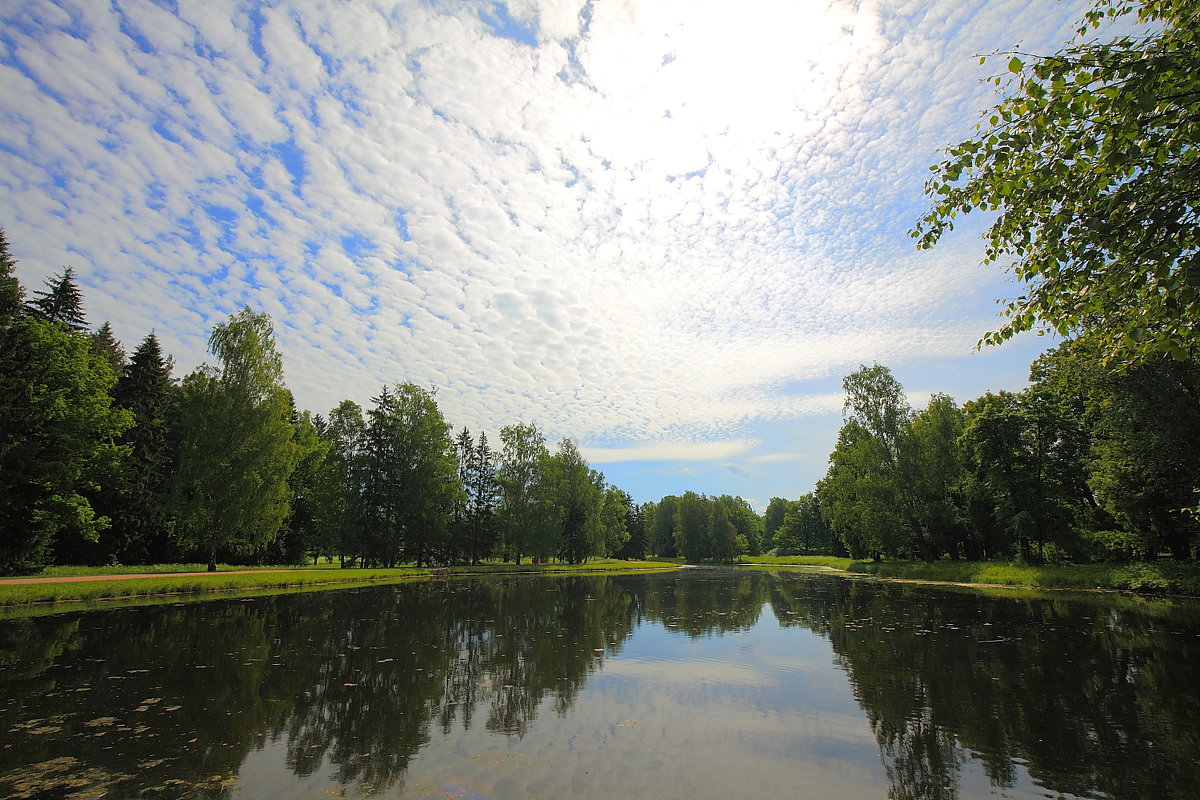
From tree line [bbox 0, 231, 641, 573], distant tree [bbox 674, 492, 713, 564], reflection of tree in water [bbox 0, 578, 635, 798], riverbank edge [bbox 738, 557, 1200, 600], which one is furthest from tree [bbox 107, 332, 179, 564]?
distant tree [bbox 674, 492, 713, 564]

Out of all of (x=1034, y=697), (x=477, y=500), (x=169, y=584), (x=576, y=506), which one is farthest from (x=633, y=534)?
(x=1034, y=697)

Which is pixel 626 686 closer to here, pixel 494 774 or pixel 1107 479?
pixel 494 774

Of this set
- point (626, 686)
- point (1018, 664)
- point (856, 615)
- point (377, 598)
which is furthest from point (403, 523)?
point (1018, 664)

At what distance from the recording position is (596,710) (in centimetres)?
988

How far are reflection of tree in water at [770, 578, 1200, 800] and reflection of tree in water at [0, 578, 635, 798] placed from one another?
19.3 feet

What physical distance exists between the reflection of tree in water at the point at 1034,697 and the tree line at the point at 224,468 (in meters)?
37.2

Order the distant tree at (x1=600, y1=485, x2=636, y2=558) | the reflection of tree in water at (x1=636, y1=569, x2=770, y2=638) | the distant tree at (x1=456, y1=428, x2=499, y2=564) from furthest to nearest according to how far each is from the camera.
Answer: the distant tree at (x1=600, y1=485, x2=636, y2=558), the distant tree at (x1=456, y1=428, x2=499, y2=564), the reflection of tree in water at (x1=636, y1=569, x2=770, y2=638)

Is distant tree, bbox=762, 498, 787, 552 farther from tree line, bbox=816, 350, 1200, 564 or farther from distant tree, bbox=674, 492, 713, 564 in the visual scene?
tree line, bbox=816, 350, 1200, 564

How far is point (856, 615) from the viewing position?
22906mm

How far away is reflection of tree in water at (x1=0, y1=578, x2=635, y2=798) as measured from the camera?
7234mm

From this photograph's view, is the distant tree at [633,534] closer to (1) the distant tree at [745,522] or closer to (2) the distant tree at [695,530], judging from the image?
(2) the distant tree at [695,530]

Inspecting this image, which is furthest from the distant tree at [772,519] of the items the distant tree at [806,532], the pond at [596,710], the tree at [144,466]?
the pond at [596,710]

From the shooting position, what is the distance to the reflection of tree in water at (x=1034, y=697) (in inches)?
280

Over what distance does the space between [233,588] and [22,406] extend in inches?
535
